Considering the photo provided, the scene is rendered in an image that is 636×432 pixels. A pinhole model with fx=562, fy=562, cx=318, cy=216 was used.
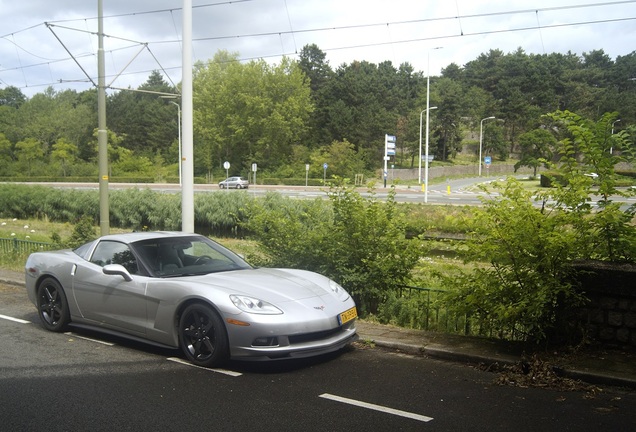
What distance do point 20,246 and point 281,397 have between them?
489 inches

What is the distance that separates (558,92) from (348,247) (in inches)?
3398

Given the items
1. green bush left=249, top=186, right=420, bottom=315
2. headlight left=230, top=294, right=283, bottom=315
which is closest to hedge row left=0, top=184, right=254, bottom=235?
→ green bush left=249, top=186, right=420, bottom=315

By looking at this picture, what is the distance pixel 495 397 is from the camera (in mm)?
4941

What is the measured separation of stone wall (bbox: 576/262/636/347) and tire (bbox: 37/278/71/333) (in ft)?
20.6

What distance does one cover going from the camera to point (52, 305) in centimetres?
754

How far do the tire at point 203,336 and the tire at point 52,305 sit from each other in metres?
2.29

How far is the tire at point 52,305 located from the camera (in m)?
7.35

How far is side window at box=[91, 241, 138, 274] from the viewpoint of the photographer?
675 centimetres

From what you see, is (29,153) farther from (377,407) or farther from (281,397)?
(377,407)

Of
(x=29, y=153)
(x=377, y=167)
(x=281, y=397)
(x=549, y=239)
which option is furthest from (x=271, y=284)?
(x=29, y=153)

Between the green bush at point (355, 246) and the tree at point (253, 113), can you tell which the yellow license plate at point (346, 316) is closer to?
the green bush at point (355, 246)

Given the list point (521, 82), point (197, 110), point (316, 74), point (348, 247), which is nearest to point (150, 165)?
point (197, 110)

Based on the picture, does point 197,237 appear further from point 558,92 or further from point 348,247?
point 558,92

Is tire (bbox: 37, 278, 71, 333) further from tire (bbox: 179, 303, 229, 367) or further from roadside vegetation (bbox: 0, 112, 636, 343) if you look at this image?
roadside vegetation (bbox: 0, 112, 636, 343)
